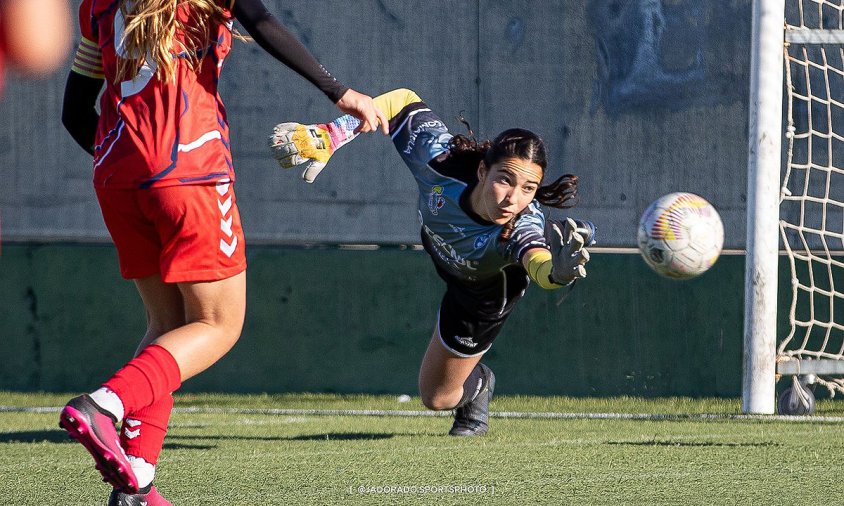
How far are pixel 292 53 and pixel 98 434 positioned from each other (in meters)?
1.21

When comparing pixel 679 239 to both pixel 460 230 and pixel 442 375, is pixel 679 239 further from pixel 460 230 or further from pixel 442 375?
pixel 442 375

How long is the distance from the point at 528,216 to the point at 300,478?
1477 millimetres

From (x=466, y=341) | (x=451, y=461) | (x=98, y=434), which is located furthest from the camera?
(x=466, y=341)

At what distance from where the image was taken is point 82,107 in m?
4.08

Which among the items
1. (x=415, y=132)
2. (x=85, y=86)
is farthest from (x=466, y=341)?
(x=85, y=86)

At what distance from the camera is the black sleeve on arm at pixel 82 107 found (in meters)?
4.04

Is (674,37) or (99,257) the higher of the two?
(674,37)

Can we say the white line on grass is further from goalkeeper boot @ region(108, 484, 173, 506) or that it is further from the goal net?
goalkeeper boot @ region(108, 484, 173, 506)

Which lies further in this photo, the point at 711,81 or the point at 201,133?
the point at 711,81

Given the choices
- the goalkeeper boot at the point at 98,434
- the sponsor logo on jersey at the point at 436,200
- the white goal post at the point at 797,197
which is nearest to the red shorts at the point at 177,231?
the goalkeeper boot at the point at 98,434

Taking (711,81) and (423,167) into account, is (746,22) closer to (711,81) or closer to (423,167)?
(711,81)

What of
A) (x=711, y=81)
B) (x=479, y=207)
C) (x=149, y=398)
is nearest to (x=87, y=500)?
(x=149, y=398)

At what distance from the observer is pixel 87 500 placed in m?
4.11

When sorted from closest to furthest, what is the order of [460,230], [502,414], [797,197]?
[460,230] < [502,414] < [797,197]
